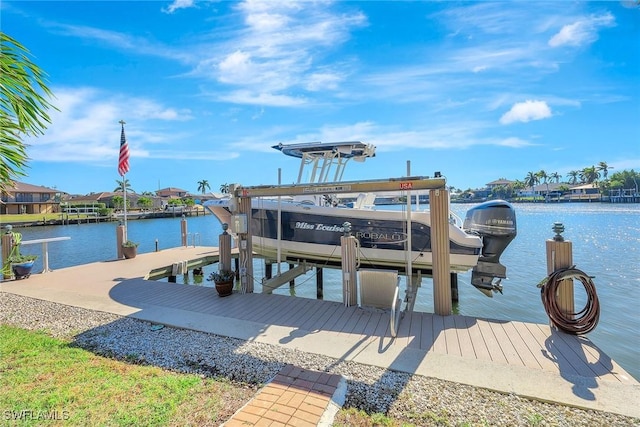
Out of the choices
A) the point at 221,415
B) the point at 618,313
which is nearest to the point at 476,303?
the point at 618,313

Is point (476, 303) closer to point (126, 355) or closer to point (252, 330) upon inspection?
point (252, 330)

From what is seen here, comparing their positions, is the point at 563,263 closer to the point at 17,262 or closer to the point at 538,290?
the point at 538,290

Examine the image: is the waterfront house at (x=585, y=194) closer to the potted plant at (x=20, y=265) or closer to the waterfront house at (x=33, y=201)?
the potted plant at (x=20, y=265)

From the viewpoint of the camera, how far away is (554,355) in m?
3.68

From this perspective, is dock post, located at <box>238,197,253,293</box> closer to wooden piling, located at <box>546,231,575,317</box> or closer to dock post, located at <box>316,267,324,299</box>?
dock post, located at <box>316,267,324,299</box>

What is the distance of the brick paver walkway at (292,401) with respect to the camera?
2429 mm

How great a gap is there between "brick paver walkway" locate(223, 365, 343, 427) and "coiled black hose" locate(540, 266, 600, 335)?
3.29 metres

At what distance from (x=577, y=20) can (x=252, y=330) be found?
855 cm

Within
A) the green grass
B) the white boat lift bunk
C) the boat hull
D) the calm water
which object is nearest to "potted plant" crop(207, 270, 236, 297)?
the white boat lift bunk

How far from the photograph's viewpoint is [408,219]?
18.1ft

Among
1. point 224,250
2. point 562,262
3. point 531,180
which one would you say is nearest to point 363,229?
point 224,250

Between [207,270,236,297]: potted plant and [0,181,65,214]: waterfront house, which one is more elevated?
[0,181,65,214]: waterfront house

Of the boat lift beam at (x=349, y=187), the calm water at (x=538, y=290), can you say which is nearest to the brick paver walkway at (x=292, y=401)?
the boat lift beam at (x=349, y=187)

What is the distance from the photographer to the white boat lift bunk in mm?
4918
